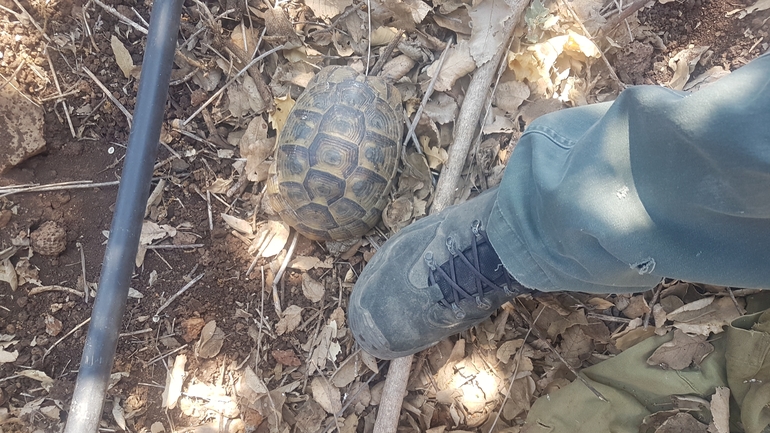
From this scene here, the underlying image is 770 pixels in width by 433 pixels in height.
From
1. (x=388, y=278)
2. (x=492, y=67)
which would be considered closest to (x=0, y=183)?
(x=388, y=278)

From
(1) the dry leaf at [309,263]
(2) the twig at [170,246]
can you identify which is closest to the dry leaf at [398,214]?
(1) the dry leaf at [309,263]

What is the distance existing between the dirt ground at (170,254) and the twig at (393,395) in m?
0.10

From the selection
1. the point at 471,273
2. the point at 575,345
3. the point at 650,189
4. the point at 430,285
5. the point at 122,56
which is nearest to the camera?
the point at 650,189

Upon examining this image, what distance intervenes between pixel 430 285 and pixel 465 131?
0.62 metres

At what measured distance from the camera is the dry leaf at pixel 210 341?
1786 mm

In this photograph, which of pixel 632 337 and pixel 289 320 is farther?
pixel 289 320

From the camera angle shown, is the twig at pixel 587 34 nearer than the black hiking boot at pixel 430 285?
No

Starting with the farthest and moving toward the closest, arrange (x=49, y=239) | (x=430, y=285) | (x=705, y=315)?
(x=49, y=239) < (x=705, y=315) < (x=430, y=285)

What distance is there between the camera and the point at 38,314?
181 centimetres

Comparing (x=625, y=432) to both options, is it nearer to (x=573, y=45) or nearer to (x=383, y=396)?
(x=383, y=396)

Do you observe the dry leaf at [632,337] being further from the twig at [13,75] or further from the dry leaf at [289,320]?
the twig at [13,75]

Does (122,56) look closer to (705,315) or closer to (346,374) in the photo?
(346,374)

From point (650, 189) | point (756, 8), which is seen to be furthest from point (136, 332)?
point (756, 8)

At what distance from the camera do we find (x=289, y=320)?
1.82 meters
